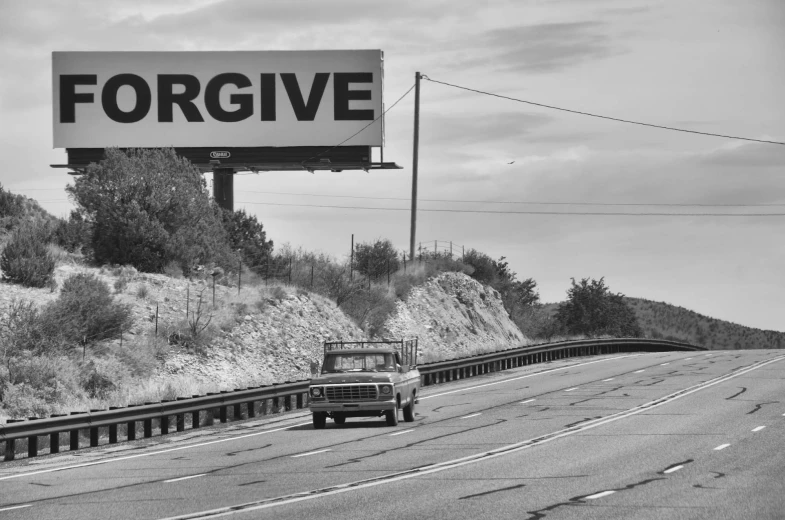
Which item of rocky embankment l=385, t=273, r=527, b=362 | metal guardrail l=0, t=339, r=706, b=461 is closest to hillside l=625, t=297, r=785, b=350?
rocky embankment l=385, t=273, r=527, b=362

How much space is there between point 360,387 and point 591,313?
2785 inches

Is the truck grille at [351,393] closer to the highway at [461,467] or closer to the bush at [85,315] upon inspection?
the highway at [461,467]

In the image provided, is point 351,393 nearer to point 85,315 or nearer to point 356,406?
point 356,406

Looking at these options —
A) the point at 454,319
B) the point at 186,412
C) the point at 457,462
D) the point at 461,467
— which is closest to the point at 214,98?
the point at 454,319

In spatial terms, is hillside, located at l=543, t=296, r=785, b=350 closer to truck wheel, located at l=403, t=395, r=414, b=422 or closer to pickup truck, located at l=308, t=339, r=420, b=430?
truck wheel, located at l=403, t=395, r=414, b=422

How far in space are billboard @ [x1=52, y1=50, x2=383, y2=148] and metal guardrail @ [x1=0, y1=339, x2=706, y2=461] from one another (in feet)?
66.4

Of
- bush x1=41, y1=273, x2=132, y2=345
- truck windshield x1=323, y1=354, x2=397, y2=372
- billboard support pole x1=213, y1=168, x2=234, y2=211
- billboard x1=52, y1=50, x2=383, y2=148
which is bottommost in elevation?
truck windshield x1=323, y1=354, x2=397, y2=372

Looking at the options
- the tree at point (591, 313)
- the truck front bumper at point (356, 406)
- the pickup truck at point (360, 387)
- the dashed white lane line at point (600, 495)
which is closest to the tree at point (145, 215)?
the pickup truck at point (360, 387)

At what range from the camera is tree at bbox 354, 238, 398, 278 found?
59.0m

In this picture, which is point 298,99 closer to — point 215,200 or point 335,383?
point 215,200

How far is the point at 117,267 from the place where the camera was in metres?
43.1

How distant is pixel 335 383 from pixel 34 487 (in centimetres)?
817

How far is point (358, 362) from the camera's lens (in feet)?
74.5

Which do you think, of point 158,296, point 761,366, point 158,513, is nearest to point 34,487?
point 158,513
